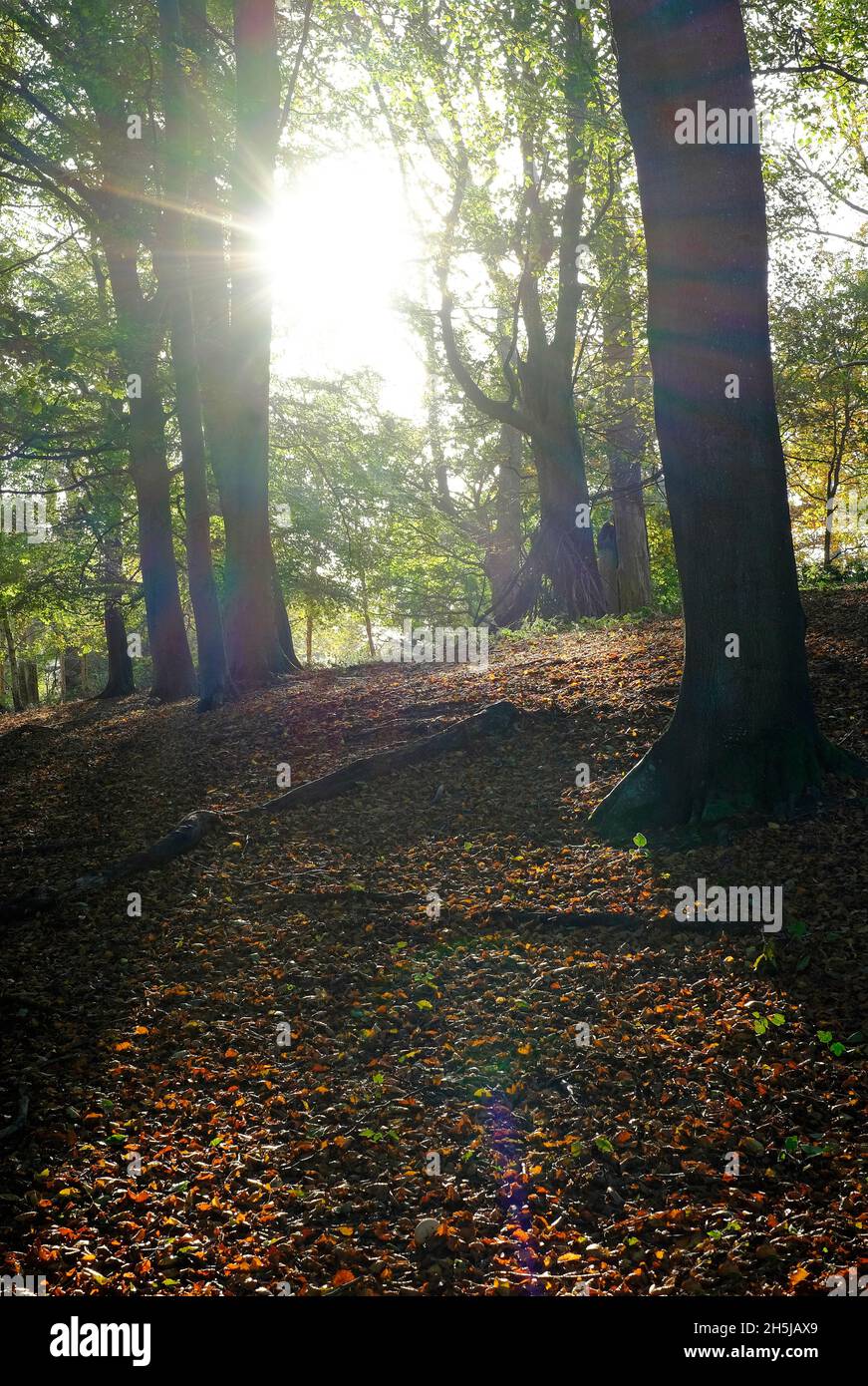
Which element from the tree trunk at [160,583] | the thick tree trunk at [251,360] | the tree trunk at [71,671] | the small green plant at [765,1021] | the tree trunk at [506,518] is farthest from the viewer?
the tree trunk at [71,671]

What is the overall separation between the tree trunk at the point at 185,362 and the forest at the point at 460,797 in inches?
1.9

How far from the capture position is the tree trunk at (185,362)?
10299mm

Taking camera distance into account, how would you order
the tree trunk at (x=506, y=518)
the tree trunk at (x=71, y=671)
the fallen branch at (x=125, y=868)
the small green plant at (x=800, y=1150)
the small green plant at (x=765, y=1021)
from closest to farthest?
the small green plant at (x=800, y=1150) < the small green plant at (x=765, y=1021) < the fallen branch at (x=125, y=868) < the tree trunk at (x=506, y=518) < the tree trunk at (x=71, y=671)

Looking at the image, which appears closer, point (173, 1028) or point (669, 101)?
point (173, 1028)

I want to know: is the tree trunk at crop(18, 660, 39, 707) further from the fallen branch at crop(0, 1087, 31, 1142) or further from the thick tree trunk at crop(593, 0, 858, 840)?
the fallen branch at crop(0, 1087, 31, 1142)

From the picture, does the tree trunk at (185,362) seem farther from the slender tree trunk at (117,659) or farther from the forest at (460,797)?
the slender tree trunk at (117,659)

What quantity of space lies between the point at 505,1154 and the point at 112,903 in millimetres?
3357

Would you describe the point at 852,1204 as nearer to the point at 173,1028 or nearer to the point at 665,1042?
the point at 665,1042

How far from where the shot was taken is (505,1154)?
3.59m

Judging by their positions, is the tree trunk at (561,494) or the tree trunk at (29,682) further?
the tree trunk at (29,682)

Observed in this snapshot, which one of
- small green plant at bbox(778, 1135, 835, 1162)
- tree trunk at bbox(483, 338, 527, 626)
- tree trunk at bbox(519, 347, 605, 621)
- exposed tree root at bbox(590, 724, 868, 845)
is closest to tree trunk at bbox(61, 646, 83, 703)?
tree trunk at bbox(483, 338, 527, 626)

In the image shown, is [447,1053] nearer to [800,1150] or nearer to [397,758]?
[800,1150]

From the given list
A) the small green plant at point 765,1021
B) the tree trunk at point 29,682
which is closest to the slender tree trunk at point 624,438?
the small green plant at point 765,1021
